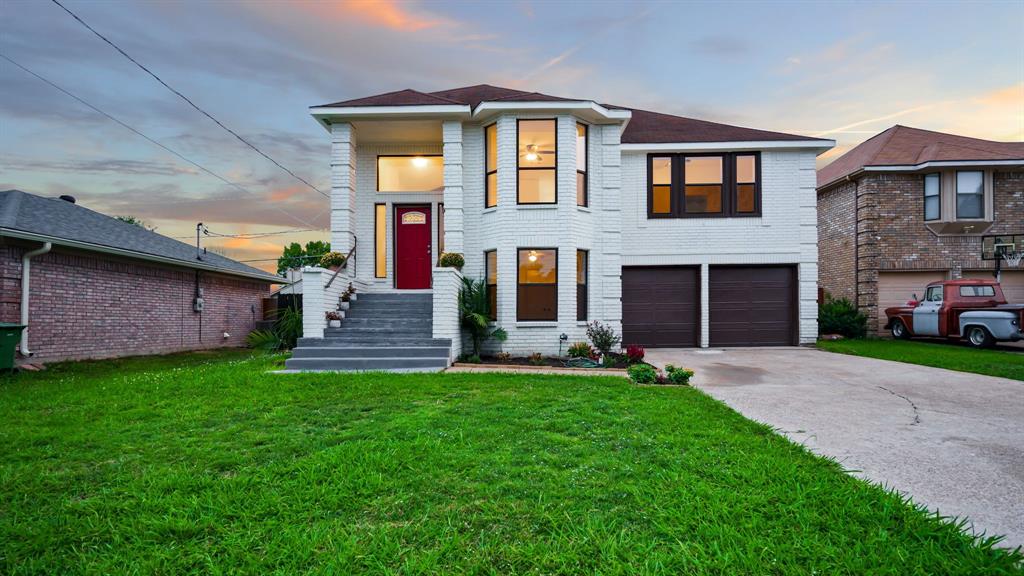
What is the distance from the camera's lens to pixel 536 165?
10328mm

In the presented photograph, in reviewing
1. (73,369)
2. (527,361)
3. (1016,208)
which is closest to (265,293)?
(73,369)

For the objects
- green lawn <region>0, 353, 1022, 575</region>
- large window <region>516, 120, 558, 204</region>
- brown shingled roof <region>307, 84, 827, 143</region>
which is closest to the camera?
green lawn <region>0, 353, 1022, 575</region>

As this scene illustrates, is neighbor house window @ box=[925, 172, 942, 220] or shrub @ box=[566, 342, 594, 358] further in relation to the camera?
neighbor house window @ box=[925, 172, 942, 220]

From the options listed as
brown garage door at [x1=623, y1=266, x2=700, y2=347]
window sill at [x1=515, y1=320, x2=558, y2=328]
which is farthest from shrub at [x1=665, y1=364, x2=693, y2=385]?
brown garage door at [x1=623, y1=266, x2=700, y2=347]

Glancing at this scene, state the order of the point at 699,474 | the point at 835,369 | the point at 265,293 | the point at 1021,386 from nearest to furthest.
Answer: the point at 699,474 < the point at 1021,386 < the point at 835,369 < the point at 265,293

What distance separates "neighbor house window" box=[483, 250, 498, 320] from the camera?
10.3m

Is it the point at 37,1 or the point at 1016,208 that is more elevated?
the point at 37,1

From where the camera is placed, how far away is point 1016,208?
13742 mm

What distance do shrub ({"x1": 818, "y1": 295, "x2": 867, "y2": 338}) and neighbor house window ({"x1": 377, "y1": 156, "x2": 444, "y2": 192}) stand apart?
1270 cm

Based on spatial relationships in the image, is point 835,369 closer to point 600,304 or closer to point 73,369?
point 600,304

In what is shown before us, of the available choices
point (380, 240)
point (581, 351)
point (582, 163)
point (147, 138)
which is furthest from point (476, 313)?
point (147, 138)

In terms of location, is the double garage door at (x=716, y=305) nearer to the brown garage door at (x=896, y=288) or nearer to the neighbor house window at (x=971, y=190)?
the brown garage door at (x=896, y=288)

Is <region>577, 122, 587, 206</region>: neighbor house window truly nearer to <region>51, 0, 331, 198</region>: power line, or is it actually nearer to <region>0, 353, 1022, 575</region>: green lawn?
<region>0, 353, 1022, 575</region>: green lawn

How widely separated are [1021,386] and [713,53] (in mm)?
10272
